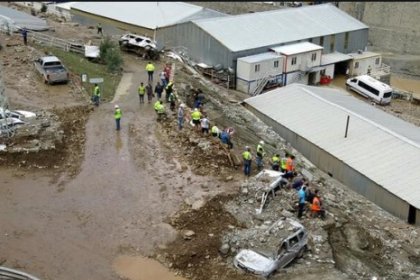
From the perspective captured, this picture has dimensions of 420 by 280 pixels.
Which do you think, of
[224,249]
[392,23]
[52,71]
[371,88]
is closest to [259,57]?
[371,88]

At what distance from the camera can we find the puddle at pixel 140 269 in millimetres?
22641

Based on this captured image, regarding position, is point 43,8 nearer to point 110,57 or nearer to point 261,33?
point 261,33

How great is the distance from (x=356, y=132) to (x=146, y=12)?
33.1m

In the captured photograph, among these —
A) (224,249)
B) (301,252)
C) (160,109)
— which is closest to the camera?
(224,249)

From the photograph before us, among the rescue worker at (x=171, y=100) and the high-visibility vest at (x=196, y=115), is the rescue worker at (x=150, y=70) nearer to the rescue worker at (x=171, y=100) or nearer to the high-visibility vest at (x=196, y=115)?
the rescue worker at (x=171, y=100)

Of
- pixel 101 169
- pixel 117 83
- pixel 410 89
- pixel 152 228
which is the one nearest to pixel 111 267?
pixel 152 228

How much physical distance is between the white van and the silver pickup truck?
27.3m

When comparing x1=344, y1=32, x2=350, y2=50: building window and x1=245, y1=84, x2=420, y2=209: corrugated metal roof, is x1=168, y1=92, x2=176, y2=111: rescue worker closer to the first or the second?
x1=245, y1=84, x2=420, y2=209: corrugated metal roof

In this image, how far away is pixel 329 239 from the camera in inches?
1037

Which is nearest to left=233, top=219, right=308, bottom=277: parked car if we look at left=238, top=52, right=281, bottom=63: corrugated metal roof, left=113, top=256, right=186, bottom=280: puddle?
left=113, top=256, right=186, bottom=280: puddle

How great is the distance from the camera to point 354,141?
37812 mm

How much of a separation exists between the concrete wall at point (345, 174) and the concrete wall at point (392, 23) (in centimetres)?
3174

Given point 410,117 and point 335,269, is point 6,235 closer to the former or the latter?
point 335,269

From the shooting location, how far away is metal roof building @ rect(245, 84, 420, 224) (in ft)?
110
